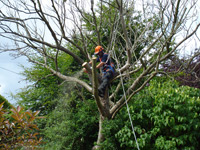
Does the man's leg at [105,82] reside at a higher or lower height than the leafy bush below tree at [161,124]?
higher

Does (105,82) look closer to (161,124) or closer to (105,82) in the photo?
(105,82)

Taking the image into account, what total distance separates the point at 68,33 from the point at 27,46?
4.48 feet

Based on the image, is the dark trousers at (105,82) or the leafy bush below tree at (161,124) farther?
the dark trousers at (105,82)

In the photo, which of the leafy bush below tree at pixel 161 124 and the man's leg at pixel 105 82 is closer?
the leafy bush below tree at pixel 161 124

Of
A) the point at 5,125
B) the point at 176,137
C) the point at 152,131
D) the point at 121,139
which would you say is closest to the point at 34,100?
the point at 121,139

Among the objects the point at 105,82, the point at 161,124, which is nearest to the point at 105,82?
the point at 105,82

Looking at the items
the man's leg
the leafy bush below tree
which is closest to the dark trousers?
the man's leg

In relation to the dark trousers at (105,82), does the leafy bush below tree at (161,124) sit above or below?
below

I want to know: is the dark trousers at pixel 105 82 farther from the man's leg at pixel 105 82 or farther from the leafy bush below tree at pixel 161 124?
the leafy bush below tree at pixel 161 124

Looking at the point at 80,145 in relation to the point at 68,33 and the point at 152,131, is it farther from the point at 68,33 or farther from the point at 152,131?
the point at 68,33

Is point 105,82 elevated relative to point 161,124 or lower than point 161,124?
elevated

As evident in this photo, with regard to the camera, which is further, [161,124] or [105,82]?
[105,82]

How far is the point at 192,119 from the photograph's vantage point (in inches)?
160

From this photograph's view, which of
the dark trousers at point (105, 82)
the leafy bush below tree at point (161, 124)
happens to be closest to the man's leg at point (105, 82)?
the dark trousers at point (105, 82)
